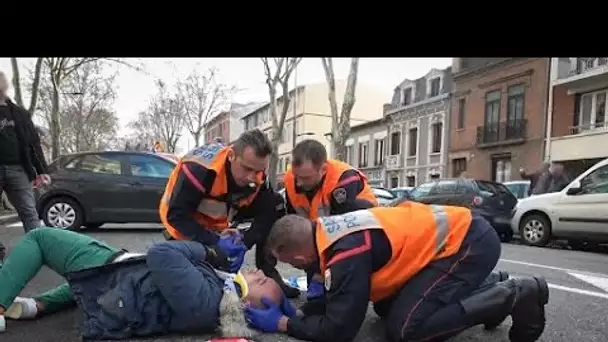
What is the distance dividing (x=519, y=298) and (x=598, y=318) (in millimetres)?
1251

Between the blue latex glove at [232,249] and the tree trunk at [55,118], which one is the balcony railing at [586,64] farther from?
the blue latex glove at [232,249]

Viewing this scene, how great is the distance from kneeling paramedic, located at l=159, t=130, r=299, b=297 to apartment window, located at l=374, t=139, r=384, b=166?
34282 mm

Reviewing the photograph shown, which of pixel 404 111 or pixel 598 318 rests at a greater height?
pixel 404 111

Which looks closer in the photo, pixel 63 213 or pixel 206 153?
pixel 206 153

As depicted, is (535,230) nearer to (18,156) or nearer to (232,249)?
(232,249)

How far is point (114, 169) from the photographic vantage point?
9000mm

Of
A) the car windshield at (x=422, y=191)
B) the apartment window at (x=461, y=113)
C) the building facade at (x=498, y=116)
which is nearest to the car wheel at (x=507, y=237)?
the car windshield at (x=422, y=191)

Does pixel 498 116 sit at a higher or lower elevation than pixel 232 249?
higher

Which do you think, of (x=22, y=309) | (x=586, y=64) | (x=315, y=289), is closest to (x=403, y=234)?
(x=315, y=289)

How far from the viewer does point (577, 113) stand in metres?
21.8

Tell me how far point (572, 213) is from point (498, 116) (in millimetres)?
17555
